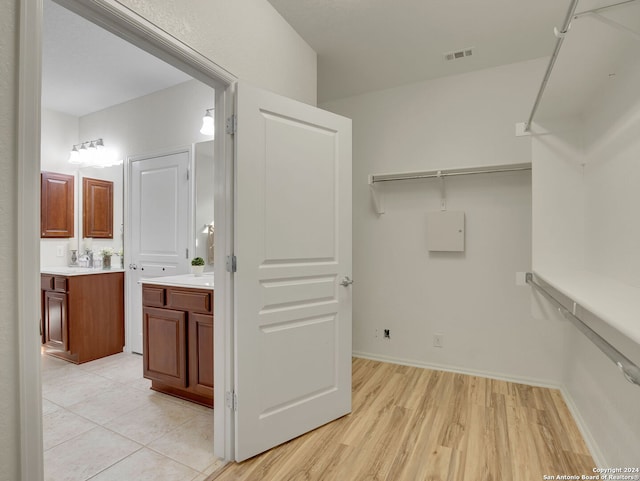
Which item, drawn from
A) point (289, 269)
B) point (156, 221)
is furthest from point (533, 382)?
point (156, 221)

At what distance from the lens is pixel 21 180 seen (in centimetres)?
99

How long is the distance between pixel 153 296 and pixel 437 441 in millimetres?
2199

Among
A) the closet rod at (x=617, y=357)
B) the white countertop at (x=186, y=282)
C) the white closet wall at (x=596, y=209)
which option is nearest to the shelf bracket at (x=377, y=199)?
the white closet wall at (x=596, y=209)

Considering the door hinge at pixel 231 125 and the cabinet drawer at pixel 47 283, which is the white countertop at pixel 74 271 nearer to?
the cabinet drawer at pixel 47 283

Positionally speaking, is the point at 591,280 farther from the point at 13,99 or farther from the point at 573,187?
the point at 13,99

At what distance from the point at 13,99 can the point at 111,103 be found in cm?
333

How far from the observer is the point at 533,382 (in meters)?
2.74

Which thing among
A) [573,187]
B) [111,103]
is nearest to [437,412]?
[573,187]

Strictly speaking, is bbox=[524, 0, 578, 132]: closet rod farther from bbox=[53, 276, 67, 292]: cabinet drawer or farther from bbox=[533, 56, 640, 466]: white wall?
bbox=[53, 276, 67, 292]: cabinet drawer

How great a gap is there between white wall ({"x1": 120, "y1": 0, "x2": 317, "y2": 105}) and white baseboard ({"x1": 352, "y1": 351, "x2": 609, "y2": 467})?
7.96 ft

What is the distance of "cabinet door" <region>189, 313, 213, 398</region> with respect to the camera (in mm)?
2326

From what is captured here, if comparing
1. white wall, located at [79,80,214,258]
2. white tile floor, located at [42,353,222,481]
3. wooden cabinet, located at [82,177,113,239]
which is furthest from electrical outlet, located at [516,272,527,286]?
wooden cabinet, located at [82,177,113,239]

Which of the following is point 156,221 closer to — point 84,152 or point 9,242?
point 84,152

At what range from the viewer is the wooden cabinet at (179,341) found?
2346mm
